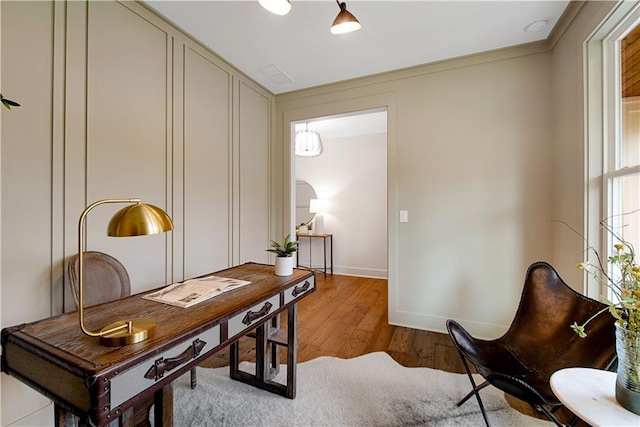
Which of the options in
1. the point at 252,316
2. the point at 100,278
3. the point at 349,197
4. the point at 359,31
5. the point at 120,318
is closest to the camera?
the point at 120,318

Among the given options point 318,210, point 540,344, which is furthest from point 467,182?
point 318,210

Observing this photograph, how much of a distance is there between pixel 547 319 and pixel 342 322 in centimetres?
182

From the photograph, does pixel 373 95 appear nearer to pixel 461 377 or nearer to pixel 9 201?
pixel 461 377

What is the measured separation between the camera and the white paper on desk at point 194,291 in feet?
4.02

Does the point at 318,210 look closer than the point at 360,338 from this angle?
No

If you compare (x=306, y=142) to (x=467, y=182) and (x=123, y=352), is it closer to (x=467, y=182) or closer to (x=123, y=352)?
(x=467, y=182)

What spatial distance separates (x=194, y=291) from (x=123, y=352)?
1.78 feet

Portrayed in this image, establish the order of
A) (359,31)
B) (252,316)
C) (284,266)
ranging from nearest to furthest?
(252,316)
(284,266)
(359,31)

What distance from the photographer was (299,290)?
1626 millimetres

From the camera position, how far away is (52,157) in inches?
58.0

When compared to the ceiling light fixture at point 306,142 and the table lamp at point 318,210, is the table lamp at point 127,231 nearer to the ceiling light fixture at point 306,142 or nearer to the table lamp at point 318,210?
the ceiling light fixture at point 306,142

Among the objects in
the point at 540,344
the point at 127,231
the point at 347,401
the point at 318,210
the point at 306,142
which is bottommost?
the point at 347,401

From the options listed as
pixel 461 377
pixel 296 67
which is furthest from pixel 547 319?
pixel 296 67

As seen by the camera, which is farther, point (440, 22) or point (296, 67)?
point (296, 67)
